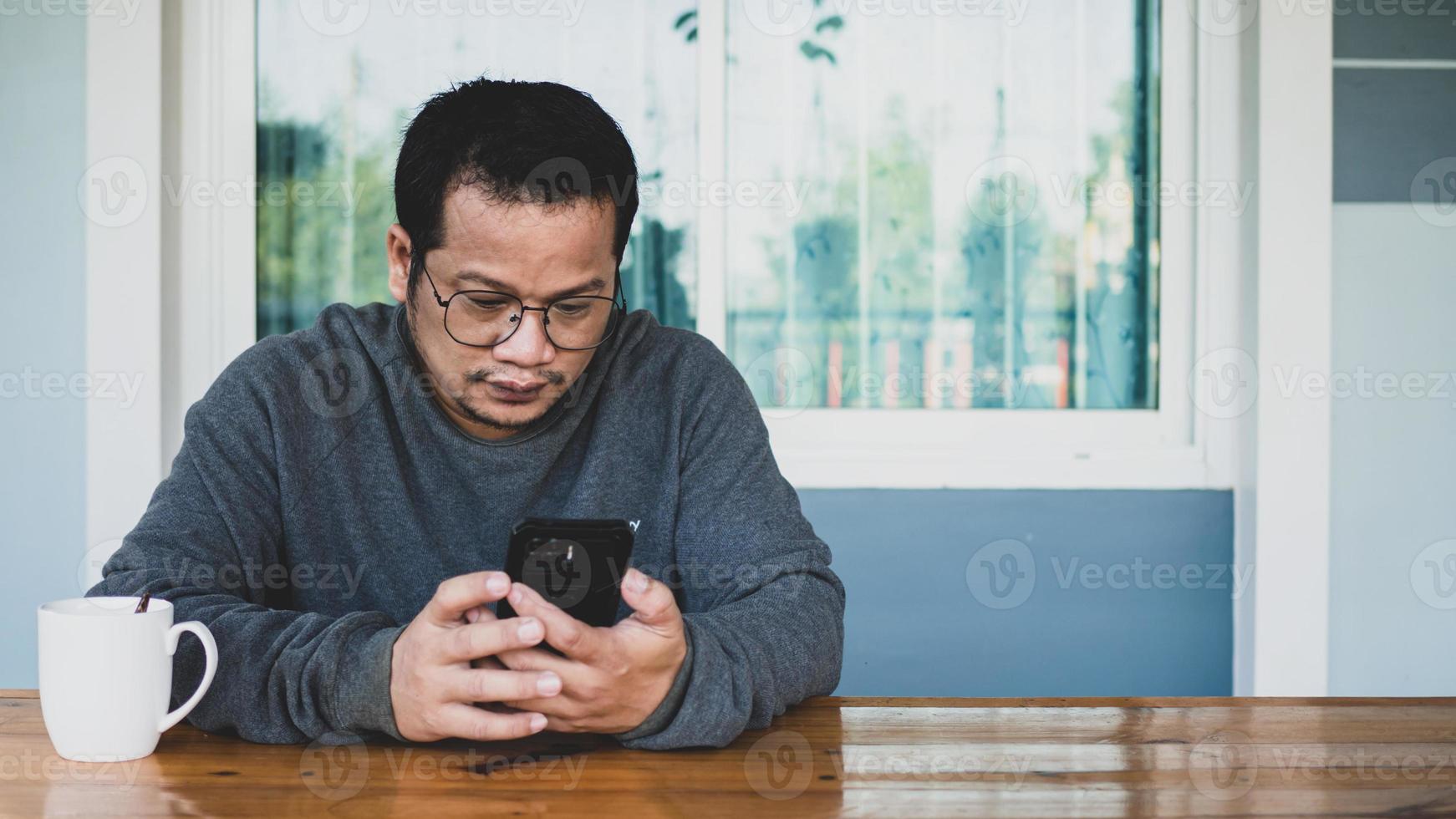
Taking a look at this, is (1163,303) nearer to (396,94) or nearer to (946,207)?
(946,207)

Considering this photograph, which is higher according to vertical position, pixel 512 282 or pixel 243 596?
pixel 512 282

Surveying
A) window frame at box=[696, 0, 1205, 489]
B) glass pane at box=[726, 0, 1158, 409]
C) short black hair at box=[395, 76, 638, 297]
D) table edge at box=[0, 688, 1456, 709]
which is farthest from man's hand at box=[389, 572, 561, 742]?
glass pane at box=[726, 0, 1158, 409]

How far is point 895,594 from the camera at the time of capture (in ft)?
8.16

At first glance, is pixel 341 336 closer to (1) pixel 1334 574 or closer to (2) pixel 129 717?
(2) pixel 129 717

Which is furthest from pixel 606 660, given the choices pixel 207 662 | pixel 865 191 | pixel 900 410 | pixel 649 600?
pixel 865 191

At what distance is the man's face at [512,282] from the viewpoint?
4.09ft

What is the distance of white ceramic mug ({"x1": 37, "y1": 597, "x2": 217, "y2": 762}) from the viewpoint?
2.96ft

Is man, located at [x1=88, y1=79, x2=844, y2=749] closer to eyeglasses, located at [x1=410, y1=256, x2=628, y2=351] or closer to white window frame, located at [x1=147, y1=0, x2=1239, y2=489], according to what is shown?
eyeglasses, located at [x1=410, y1=256, x2=628, y2=351]

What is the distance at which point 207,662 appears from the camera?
0.98 meters

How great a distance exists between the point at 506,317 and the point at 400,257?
0.20m

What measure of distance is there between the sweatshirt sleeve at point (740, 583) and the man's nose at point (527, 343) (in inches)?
9.6

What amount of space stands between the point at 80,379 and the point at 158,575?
1.47 meters

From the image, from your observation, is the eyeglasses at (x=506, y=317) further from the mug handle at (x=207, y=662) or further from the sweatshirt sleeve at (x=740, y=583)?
the mug handle at (x=207, y=662)

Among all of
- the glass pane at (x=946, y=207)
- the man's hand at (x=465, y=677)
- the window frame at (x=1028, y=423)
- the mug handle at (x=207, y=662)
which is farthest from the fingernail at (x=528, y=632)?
the glass pane at (x=946, y=207)
